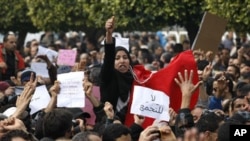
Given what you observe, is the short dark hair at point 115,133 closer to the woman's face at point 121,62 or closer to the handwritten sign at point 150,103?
the handwritten sign at point 150,103

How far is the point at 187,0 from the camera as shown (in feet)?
74.5

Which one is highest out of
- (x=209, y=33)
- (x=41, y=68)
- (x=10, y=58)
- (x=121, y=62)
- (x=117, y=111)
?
(x=209, y=33)

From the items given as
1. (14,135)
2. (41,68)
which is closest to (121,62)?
(14,135)

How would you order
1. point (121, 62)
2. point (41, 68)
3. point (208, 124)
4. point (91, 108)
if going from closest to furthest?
point (208, 124) < point (121, 62) < point (91, 108) < point (41, 68)

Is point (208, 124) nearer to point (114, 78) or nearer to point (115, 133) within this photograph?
point (115, 133)

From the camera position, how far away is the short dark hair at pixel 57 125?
9141mm

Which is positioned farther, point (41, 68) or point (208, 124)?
point (41, 68)

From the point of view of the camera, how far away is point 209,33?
16.6m

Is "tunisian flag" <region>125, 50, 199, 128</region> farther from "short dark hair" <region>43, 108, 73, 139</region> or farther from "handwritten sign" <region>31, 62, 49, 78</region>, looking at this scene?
"handwritten sign" <region>31, 62, 49, 78</region>

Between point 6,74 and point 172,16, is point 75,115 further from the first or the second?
point 172,16

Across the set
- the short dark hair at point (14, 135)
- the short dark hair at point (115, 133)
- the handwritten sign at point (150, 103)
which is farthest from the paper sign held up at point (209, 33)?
the short dark hair at point (14, 135)

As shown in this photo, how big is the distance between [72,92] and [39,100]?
0.39 metres

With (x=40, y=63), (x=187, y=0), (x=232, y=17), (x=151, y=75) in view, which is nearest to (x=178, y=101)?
(x=151, y=75)

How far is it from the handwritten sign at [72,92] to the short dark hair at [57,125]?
2970mm
